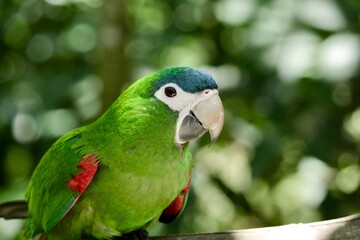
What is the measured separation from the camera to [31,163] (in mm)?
2473

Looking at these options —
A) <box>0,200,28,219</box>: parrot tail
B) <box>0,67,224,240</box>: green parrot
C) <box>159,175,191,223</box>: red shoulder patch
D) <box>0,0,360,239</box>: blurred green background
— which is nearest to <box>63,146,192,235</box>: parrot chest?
<box>0,67,224,240</box>: green parrot

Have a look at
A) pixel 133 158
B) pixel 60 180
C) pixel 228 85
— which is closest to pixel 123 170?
pixel 133 158

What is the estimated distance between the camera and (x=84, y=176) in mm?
1407

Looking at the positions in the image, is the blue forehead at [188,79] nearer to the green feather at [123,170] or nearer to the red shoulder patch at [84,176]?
the green feather at [123,170]

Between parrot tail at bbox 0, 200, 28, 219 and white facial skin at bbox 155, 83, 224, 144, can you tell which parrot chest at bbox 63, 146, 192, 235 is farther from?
parrot tail at bbox 0, 200, 28, 219

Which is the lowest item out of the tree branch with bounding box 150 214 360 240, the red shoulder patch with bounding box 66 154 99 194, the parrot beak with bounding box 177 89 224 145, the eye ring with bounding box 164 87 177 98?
the tree branch with bounding box 150 214 360 240

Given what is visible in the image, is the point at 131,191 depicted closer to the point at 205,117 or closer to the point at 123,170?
the point at 123,170

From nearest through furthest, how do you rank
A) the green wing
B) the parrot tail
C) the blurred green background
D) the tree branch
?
the tree branch → the green wing → the parrot tail → the blurred green background

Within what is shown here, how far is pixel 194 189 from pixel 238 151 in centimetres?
42

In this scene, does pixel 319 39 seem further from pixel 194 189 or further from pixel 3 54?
pixel 3 54

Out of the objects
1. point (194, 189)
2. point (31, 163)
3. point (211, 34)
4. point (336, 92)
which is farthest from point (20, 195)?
point (336, 92)

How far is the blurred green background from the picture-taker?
79.3 inches

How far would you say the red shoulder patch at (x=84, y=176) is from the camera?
1.41 metres

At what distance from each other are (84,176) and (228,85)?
95cm
